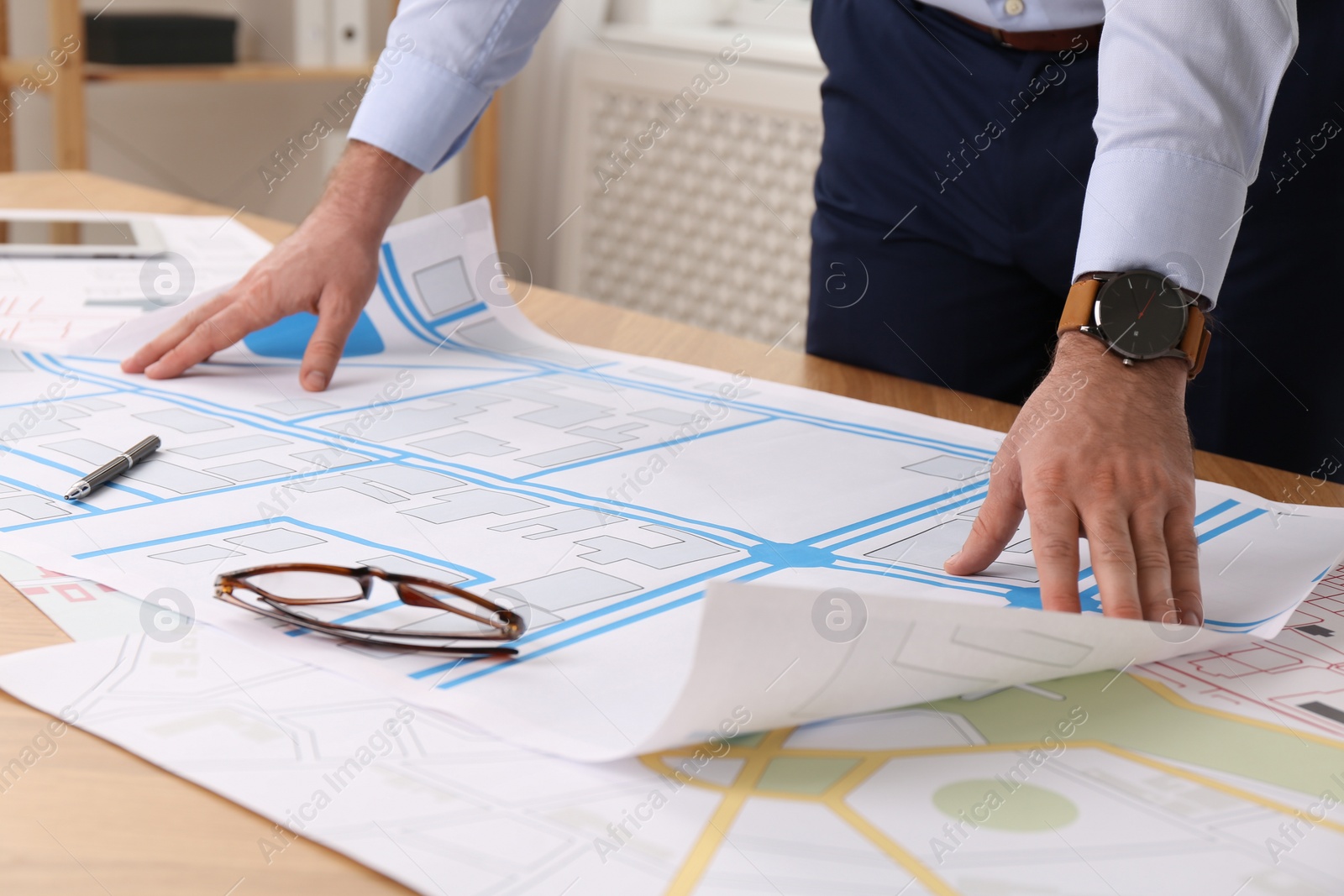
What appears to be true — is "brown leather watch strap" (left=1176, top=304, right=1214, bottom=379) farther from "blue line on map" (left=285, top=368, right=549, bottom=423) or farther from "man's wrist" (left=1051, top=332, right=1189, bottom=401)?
"blue line on map" (left=285, top=368, right=549, bottom=423)

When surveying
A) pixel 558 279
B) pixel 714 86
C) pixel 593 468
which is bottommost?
pixel 558 279

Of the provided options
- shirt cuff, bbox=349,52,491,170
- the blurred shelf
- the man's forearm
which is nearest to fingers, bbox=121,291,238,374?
the man's forearm

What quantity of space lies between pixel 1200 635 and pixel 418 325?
797 millimetres

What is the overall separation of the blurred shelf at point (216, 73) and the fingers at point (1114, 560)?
2.19 metres

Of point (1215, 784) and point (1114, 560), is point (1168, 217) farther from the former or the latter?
point (1215, 784)

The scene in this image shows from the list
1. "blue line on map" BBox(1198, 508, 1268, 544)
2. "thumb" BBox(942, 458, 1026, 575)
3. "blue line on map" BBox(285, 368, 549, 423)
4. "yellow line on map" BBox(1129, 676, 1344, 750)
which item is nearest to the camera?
"yellow line on map" BBox(1129, 676, 1344, 750)

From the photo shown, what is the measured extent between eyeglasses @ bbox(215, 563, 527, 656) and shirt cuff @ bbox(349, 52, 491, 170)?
655 mm

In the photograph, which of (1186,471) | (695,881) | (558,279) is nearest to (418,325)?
(1186,471)

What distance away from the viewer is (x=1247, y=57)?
29.2 inches

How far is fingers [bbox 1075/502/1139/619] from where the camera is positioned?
0.59 m

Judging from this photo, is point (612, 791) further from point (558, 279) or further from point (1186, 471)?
point (558, 279)

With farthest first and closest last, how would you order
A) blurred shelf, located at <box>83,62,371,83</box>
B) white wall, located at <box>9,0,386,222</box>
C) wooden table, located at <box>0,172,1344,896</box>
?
white wall, located at <box>9,0,386,222</box>
blurred shelf, located at <box>83,62,371,83</box>
wooden table, located at <box>0,172,1344,896</box>

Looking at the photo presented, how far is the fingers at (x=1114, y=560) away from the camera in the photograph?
1.94ft

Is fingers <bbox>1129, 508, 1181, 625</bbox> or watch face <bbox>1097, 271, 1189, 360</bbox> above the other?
watch face <bbox>1097, 271, 1189, 360</bbox>
